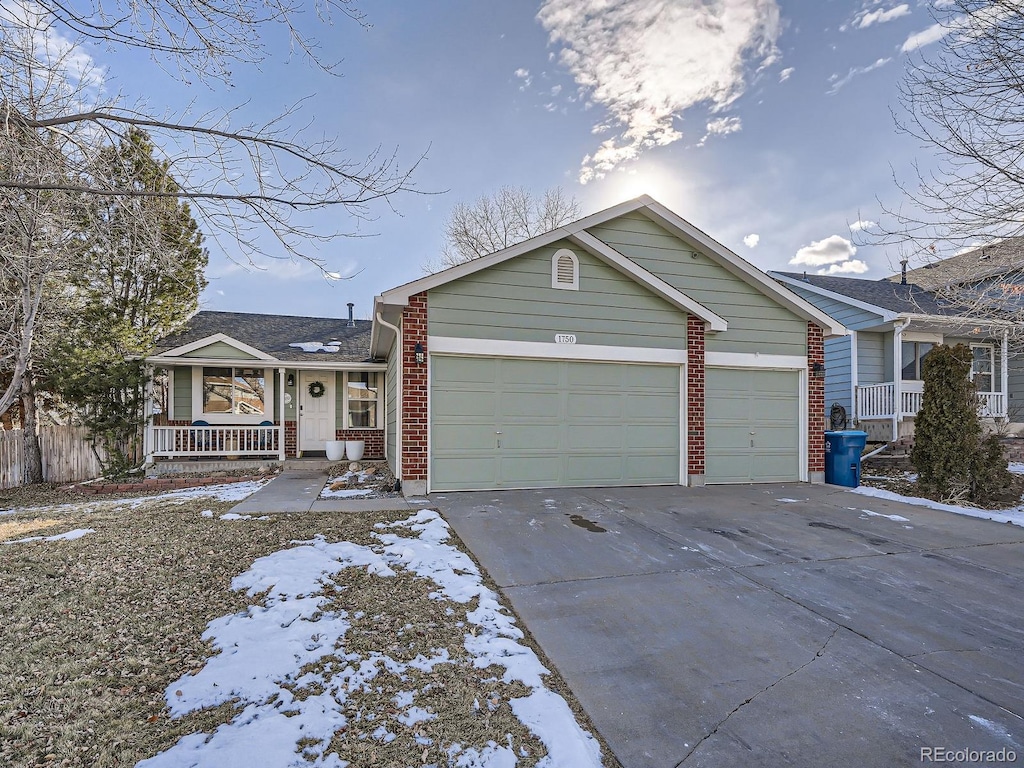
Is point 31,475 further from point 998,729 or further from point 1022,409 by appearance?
point 1022,409

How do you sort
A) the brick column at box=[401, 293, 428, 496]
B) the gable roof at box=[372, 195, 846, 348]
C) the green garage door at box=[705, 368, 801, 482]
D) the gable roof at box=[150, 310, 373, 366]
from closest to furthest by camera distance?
1. the brick column at box=[401, 293, 428, 496]
2. the gable roof at box=[372, 195, 846, 348]
3. the green garage door at box=[705, 368, 801, 482]
4. the gable roof at box=[150, 310, 373, 366]

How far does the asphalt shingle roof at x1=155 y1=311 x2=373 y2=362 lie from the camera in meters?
12.6

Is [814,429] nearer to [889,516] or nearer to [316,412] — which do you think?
[889,516]

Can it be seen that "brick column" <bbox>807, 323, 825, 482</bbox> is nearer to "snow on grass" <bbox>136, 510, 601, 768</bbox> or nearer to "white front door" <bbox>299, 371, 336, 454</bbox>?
"snow on grass" <bbox>136, 510, 601, 768</bbox>

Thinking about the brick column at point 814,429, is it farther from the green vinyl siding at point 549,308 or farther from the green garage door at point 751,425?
the green vinyl siding at point 549,308

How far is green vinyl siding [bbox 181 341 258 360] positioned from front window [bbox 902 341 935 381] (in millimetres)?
16162

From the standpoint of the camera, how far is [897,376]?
12070 millimetres

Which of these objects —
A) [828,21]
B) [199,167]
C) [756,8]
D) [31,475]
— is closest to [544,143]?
[756,8]

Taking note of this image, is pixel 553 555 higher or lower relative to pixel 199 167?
lower

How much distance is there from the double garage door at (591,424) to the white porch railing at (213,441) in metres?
6.31

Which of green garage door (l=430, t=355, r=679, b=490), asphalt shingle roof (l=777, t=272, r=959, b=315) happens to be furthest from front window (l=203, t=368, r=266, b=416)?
asphalt shingle roof (l=777, t=272, r=959, b=315)

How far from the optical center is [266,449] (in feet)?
39.9

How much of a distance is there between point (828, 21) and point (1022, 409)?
1263 centimetres
